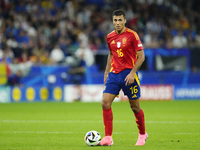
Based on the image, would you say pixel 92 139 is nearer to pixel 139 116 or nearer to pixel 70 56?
pixel 139 116

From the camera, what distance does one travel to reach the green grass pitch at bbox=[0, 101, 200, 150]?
653cm

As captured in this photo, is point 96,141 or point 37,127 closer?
point 96,141

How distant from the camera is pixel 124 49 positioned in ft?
21.4

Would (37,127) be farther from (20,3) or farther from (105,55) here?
(20,3)

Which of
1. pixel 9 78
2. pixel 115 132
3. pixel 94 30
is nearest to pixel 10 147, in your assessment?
pixel 115 132

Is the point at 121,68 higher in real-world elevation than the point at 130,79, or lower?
higher

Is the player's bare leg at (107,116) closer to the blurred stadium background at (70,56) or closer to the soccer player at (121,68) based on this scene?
the soccer player at (121,68)

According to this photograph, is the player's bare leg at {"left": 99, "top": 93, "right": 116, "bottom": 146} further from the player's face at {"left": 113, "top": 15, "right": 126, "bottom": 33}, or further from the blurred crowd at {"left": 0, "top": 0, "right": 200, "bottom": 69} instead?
the blurred crowd at {"left": 0, "top": 0, "right": 200, "bottom": 69}

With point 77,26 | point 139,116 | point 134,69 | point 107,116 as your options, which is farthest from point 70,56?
point 134,69

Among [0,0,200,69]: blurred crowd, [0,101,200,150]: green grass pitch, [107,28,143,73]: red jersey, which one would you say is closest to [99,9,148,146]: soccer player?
[107,28,143,73]: red jersey

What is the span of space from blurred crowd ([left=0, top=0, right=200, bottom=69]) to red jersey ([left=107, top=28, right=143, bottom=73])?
1099cm

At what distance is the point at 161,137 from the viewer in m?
7.59

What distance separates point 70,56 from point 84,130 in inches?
386

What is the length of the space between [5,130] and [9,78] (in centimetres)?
936
